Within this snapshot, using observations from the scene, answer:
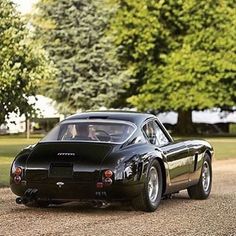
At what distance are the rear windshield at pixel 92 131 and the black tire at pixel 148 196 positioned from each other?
0.59 m

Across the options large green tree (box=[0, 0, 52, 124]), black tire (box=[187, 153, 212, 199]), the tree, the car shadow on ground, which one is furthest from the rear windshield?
the tree

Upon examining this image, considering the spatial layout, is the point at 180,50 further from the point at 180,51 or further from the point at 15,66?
the point at 15,66

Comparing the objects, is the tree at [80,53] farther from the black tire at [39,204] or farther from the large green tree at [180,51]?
the black tire at [39,204]

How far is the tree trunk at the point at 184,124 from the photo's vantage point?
5580 cm

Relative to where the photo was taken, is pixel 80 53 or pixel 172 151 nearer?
pixel 172 151

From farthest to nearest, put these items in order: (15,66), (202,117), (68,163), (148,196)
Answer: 1. (202,117)
2. (15,66)
3. (148,196)
4. (68,163)

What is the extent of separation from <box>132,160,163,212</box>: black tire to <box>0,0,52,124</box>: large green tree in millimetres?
14611

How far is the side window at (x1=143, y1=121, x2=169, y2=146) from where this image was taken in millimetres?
11852

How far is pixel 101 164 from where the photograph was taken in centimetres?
1052

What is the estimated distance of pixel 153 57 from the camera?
54.4 metres

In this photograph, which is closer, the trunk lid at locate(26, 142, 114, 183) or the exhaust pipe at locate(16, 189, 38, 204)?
the trunk lid at locate(26, 142, 114, 183)

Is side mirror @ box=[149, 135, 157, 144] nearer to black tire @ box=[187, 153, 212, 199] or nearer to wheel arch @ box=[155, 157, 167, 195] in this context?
wheel arch @ box=[155, 157, 167, 195]

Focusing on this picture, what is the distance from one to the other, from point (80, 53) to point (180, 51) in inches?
262

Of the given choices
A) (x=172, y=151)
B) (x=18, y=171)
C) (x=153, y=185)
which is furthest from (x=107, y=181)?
(x=172, y=151)
